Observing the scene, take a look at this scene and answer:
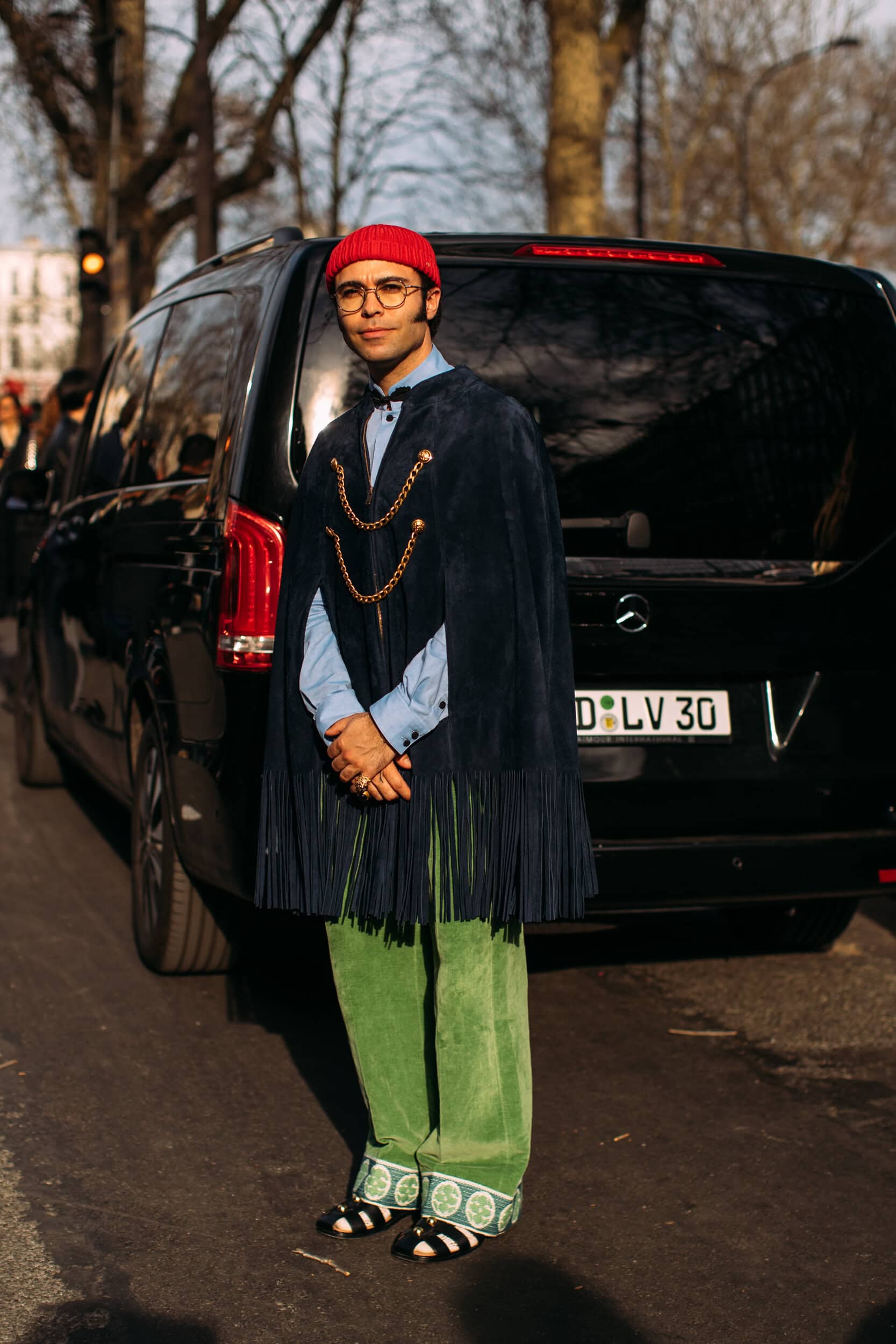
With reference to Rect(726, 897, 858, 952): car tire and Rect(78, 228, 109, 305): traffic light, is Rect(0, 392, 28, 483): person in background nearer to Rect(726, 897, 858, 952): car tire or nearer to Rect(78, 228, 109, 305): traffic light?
Rect(78, 228, 109, 305): traffic light

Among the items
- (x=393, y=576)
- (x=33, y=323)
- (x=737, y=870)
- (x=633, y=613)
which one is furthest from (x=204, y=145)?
(x=33, y=323)

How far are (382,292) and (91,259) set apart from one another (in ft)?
52.3

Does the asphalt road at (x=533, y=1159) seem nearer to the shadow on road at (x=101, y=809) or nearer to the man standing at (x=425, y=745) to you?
the man standing at (x=425, y=745)

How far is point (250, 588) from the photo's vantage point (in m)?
3.92

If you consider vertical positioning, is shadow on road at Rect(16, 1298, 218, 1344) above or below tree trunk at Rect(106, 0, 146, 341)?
below

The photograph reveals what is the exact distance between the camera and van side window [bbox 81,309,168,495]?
18.4ft

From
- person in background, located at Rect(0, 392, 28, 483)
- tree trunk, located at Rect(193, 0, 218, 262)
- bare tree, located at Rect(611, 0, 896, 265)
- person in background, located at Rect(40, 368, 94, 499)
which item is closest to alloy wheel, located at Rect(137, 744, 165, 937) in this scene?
person in background, located at Rect(40, 368, 94, 499)

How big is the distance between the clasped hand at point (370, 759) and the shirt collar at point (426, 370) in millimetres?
595

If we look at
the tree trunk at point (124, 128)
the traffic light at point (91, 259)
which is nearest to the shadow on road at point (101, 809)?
the traffic light at point (91, 259)

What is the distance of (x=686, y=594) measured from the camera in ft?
13.1

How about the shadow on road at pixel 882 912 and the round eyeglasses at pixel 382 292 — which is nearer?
the round eyeglasses at pixel 382 292

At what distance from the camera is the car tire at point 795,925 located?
5352 mm

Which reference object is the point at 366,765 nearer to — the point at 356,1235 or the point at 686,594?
the point at 356,1235

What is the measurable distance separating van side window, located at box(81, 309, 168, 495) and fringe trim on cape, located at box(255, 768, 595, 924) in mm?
2799
